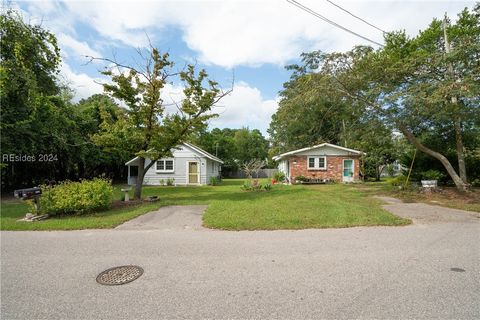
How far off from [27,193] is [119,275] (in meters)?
6.26

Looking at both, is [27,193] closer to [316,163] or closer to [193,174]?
[193,174]

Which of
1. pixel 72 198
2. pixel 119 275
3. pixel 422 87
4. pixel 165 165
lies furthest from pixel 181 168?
pixel 119 275

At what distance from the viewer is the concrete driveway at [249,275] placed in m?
2.82

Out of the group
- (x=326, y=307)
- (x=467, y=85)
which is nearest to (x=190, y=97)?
(x=326, y=307)

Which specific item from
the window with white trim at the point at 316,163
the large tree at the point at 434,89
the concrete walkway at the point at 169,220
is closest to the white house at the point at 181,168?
the window with white trim at the point at 316,163

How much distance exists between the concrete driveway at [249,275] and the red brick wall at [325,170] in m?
15.8

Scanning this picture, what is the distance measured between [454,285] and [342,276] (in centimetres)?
136

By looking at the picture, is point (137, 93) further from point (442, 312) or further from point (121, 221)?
point (442, 312)

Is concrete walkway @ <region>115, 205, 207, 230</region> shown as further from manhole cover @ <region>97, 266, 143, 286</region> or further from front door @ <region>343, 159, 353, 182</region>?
front door @ <region>343, 159, 353, 182</region>

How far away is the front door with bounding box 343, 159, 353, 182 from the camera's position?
21.8 m

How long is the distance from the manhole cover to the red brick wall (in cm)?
1877

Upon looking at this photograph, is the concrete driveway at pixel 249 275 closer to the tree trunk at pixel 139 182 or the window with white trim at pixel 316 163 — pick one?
the tree trunk at pixel 139 182

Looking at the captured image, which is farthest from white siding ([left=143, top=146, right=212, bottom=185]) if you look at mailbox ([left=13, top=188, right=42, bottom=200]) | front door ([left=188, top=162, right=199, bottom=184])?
mailbox ([left=13, top=188, right=42, bottom=200])

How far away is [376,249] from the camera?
15.5ft
